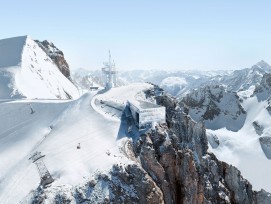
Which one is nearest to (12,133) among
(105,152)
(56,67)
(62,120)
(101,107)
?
(62,120)

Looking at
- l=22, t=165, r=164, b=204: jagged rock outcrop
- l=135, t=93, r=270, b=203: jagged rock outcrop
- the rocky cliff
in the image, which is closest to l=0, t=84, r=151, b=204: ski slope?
l=22, t=165, r=164, b=204: jagged rock outcrop

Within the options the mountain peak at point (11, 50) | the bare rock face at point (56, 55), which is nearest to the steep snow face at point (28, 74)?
the mountain peak at point (11, 50)

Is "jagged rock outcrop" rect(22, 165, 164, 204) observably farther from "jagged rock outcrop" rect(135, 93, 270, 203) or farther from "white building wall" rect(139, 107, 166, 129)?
"white building wall" rect(139, 107, 166, 129)

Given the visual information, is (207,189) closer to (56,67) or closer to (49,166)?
(49,166)

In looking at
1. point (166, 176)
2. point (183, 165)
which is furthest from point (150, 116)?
point (166, 176)

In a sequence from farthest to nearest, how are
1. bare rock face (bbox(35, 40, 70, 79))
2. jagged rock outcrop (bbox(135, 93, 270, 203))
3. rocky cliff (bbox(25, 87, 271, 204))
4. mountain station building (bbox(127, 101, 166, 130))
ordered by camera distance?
bare rock face (bbox(35, 40, 70, 79)) → mountain station building (bbox(127, 101, 166, 130)) → jagged rock outcrop (bbox(135, 93, 270, 203)) → rocky cliff (bbox(25, 87, 271, 204))

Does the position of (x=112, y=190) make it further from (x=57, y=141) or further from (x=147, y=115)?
(x=147, y=115)

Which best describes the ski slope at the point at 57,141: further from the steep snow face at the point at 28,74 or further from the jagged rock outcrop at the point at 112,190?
the steep snow face at the point at 28,74
